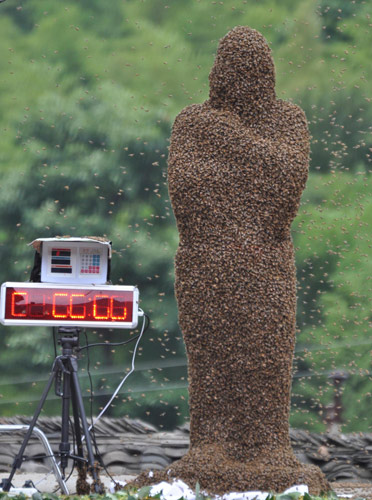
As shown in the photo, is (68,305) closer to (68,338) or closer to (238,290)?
(68,338)

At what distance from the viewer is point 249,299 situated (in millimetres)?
4949

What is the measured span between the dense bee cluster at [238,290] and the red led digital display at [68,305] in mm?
379

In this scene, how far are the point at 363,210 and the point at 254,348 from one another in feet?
9.11

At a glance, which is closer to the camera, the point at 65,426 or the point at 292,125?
the point at 65,426

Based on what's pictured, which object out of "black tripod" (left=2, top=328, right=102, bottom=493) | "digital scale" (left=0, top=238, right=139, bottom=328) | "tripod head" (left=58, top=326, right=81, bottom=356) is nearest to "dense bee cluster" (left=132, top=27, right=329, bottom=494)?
"digital scale" (left=0, top=238, right=139, bottom=328)

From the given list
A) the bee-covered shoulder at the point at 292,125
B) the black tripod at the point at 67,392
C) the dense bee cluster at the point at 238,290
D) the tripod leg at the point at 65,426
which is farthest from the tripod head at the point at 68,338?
the bee-covered shoulder at the point at 292,125

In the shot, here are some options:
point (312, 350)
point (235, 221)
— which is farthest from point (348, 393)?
point (235, 221)

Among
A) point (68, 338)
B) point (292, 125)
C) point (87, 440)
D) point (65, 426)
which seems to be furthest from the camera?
point (292, 125)

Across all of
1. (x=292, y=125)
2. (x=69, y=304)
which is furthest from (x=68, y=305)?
(x=292, y=125)

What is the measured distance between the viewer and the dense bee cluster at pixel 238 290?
4.95 meters

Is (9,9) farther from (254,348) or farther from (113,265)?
(254,348)

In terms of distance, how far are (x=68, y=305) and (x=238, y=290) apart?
0.98 m

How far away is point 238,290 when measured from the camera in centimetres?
495

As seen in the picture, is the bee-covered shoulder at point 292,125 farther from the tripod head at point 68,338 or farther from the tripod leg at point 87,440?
the tripod leg at point 87,440
